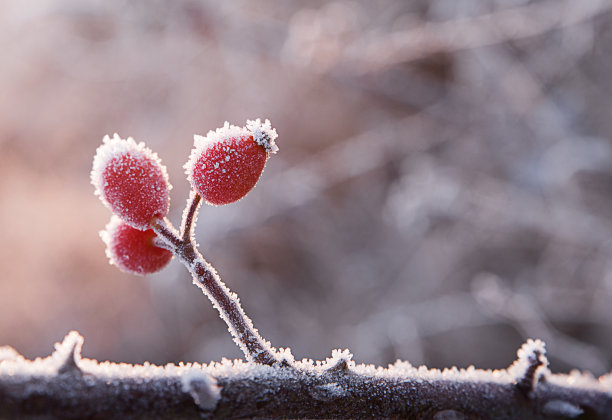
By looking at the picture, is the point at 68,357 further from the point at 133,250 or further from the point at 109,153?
the point at 109,153

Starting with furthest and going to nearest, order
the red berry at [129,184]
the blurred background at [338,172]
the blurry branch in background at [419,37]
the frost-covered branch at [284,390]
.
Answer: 1. the blurred background at [338,172]
2. the blurry branch in background at [419,37]
3. the red berry at [129,184]
4. the frost-covered branch at [284,390]

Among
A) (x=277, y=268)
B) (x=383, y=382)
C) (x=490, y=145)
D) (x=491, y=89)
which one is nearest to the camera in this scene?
(x=383, y=382)

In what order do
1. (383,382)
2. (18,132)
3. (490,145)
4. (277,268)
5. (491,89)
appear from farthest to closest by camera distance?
(18,132)
(277,268)
(490,145)
(491,89)
(383,382)

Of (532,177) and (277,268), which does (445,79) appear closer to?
(532,177)

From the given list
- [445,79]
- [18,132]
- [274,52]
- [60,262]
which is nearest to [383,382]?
[274,52]

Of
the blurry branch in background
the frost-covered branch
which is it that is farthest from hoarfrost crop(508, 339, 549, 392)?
the blurry branch in background

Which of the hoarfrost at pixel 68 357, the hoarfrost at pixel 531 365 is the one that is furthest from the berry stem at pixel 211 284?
the hoarfrost at pixel 531 365

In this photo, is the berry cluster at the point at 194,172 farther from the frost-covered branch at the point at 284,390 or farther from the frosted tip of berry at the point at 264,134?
the frost-covered branch at the point at 284,390
